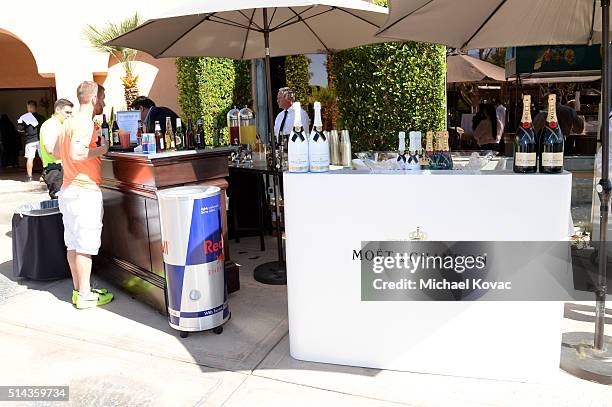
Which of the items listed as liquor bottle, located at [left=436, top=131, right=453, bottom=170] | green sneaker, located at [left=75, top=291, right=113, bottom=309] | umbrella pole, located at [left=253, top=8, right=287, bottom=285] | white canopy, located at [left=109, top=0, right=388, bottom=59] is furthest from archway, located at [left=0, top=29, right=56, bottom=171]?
liquor bottle, located at [left=436, top=131, right=453, bottom=170]

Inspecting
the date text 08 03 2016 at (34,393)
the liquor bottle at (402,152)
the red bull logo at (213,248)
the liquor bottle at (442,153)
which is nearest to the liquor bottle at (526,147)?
the liquor bottle at (442,153)

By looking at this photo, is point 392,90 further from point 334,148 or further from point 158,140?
point 334,148

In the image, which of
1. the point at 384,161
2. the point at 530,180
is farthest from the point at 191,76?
the point at 530,180

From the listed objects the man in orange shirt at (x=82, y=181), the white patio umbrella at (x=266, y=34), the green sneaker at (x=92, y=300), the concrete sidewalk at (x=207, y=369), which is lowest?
the concrete sidewalk at (x=207, y=369)

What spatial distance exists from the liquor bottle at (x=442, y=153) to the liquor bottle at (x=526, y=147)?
14.9 inches

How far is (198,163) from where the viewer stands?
4254 mm

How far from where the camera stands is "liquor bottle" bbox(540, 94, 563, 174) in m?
2.77

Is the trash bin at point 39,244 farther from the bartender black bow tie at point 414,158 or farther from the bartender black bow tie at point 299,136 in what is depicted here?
the bartender black bow tie at point 414,158

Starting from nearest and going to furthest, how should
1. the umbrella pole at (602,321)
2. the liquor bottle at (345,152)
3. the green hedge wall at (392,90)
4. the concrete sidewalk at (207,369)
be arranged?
the concrete sidewalk at (207,369)
the umbrella pole at (602,321)
the liquor bottle at (345,152)
the green hedge wall at (392,90)

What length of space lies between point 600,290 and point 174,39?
431 centimetres

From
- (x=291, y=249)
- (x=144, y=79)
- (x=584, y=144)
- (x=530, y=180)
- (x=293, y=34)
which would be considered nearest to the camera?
(x=530, y=180)

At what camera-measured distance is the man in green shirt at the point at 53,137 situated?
606 cm

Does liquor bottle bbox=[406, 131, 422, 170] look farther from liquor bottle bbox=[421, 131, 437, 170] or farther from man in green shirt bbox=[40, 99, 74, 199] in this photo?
man in green shirt bbox=[40, 99, 74, 199]

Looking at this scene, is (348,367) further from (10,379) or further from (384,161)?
(10,379)
